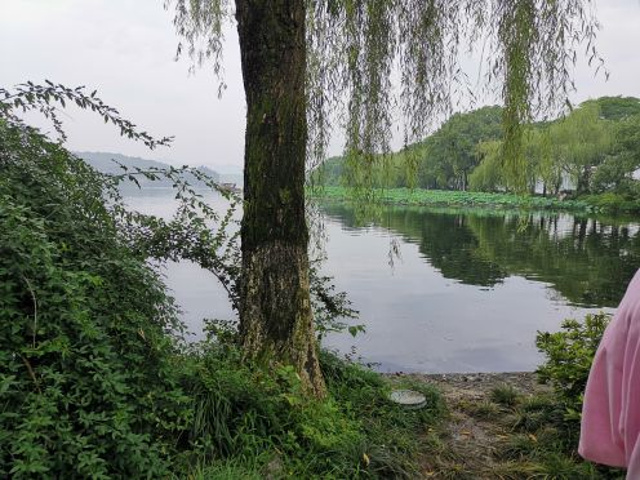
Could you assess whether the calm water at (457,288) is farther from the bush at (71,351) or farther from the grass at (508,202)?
the grass at (508,202)

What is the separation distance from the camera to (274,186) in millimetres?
2734

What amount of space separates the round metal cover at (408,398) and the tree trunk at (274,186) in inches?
28.5

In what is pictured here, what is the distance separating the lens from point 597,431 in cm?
84

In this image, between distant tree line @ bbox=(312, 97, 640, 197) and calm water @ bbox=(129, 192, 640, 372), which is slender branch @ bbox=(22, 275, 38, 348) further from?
distant tree line @ bbox=(312, 97, 640, 197)

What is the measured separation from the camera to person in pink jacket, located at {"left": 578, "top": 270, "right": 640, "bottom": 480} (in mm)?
739

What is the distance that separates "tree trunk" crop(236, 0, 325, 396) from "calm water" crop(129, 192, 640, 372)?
3.34ft

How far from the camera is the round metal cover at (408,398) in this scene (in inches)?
127

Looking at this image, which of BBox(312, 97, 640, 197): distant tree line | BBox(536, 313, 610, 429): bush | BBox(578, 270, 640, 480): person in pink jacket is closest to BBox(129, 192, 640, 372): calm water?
BBox(312, 97, 640, 197): distant tree line

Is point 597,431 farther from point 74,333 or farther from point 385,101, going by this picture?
point 385,101

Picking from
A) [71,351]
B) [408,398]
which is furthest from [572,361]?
[71,351]

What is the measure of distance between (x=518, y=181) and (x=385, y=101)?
1072 millimetres

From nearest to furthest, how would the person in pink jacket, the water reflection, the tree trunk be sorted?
1. the person in pink jacket
2. the tree trunk
3. the water reflection

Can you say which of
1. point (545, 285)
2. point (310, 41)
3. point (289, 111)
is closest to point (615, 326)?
point (289, 111)

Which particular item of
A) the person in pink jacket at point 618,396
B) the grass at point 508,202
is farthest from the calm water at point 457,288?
the person in pink jacket at point 618,396
